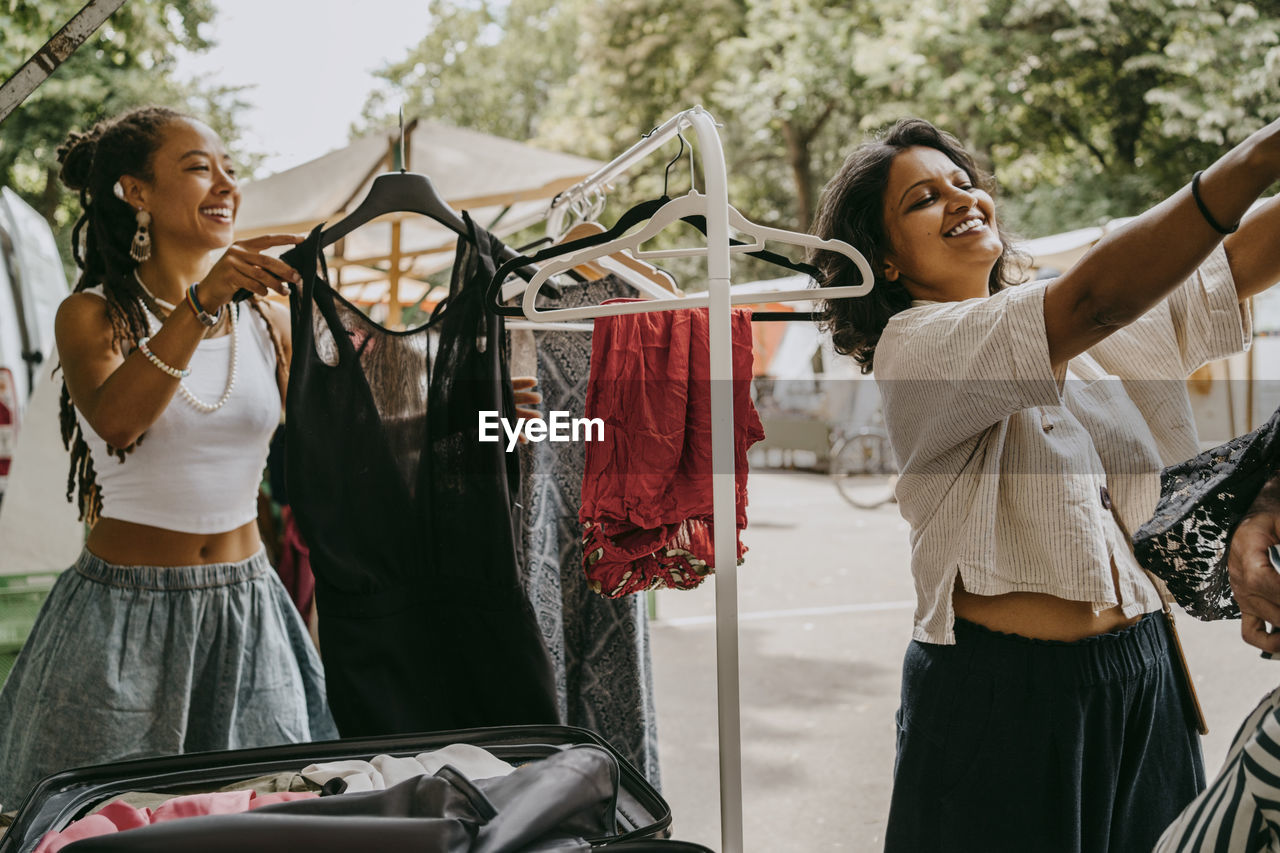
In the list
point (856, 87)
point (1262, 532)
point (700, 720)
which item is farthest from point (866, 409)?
point (1262, 532)

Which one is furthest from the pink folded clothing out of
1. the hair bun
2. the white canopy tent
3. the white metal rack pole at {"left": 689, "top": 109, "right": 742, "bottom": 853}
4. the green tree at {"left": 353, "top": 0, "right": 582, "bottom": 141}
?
the green tree at {"left": 353, "top": 0, "right": 582, "bottom": 141}

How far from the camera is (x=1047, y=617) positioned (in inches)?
60.6

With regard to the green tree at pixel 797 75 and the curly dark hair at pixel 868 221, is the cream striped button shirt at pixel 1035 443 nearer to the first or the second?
the curly dark hair at pixel 868 221

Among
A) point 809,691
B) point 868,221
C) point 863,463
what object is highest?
point 868,221

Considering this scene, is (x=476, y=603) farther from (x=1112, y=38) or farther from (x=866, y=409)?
(x=1112, y=38)

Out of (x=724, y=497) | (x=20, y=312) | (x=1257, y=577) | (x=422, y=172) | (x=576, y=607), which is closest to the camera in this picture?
(x=1257, y=577)

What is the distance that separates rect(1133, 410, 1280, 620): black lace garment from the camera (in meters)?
1.04

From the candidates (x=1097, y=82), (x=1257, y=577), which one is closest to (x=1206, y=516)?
(x=1257, y=577)

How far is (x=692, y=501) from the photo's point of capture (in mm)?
1694

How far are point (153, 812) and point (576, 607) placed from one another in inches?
47.3

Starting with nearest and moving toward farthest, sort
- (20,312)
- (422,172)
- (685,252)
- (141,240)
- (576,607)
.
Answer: (685,252) < (141,240) < (576,607) < (20,312) < (422,172)

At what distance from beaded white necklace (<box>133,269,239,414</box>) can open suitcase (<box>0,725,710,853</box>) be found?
0.81 meters

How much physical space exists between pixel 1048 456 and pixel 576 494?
1.13 m

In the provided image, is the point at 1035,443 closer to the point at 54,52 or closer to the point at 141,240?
the point at 54,52
